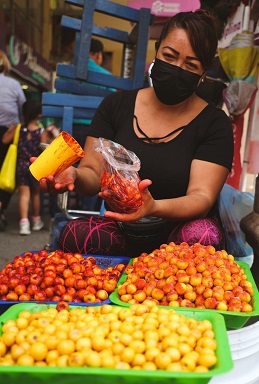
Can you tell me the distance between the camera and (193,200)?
6.93ft

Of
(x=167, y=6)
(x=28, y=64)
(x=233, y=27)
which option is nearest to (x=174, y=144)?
(x=233, y=27)

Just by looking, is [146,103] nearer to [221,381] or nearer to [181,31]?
[181,31]

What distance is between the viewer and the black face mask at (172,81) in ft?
7.26

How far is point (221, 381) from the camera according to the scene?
1.55 metres

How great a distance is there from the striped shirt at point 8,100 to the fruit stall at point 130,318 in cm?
373

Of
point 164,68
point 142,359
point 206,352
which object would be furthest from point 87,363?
point 164,68

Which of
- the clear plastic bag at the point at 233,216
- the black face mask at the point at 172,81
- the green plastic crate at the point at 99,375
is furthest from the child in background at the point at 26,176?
the green plastic crate at the point at 99,375

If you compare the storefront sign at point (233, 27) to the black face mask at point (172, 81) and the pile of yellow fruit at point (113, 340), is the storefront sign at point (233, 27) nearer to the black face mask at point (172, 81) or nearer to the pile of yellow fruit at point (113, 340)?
the black face mask at point (172, 81)

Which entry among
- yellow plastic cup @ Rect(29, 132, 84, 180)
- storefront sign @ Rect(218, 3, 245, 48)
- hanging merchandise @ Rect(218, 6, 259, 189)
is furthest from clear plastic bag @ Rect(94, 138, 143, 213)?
storefront sign @ Rect(218, 3, 245, 48)

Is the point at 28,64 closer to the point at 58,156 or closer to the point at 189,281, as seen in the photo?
the point at 58,156

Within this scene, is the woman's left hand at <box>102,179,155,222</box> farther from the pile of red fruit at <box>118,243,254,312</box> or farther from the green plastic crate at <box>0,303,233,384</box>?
the green plastic crate at <box>0,303,233,384</box>

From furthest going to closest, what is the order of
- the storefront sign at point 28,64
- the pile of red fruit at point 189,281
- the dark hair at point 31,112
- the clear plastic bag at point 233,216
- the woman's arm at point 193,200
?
the storefront sign at point 28,64 → the dark hair at point 31,112 → the clear plastic bag at point 233,216 → the woman's arm at point 193,200 → the pile of red fruit at point 189,281

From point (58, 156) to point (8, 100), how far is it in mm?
4078

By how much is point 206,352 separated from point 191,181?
1139mm
